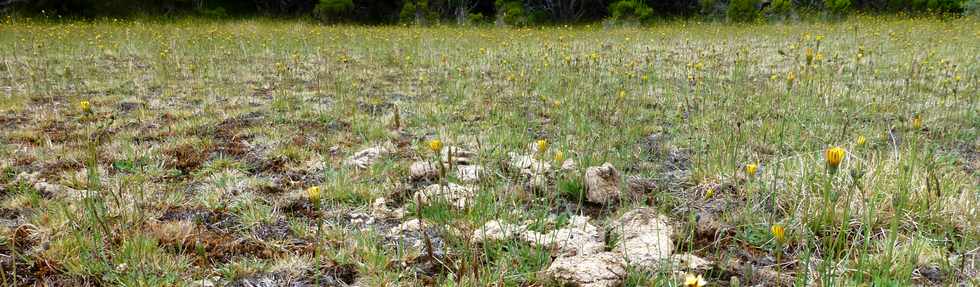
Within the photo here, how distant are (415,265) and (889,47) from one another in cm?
948

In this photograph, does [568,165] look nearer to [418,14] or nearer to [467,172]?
[467,172]

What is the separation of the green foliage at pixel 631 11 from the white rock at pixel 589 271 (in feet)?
46.5

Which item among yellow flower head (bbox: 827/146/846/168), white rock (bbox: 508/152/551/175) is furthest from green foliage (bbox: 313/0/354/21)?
yellow flower head (bbox: 827/146/846/168)

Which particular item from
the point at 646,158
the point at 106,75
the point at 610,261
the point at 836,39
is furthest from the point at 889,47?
the point at 106,75

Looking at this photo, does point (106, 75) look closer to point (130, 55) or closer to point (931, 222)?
point (130, 55)

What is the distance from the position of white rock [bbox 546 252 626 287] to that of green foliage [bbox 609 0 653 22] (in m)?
14.2

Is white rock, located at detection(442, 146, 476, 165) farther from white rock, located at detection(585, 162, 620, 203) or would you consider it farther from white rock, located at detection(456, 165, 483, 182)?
white rock, located at detection(585, 162, 620, 203)

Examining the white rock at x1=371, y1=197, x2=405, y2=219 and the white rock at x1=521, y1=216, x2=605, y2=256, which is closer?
the white rock at x1=521, y1=216, x2=605, y2=256

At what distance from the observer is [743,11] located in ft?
49.3

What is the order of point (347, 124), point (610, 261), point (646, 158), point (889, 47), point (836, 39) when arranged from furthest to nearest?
point (836, 39)
point (889, 47)
point (347, 124)
point (646, 158)
point (610, 261)

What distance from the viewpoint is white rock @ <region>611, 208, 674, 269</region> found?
1.95 metres

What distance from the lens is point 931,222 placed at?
218 cm

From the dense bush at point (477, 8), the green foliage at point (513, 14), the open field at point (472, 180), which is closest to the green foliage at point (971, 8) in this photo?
the dense bush at point (477, 8)

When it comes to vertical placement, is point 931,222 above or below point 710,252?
above
